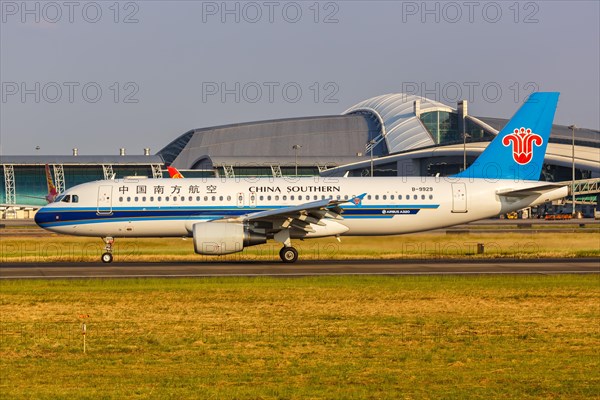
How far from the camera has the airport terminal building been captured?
113188 mm

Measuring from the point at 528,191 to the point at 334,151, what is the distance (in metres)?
110

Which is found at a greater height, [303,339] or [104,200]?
[104,200]

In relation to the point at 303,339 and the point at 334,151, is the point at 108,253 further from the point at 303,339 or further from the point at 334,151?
the point at 334,151

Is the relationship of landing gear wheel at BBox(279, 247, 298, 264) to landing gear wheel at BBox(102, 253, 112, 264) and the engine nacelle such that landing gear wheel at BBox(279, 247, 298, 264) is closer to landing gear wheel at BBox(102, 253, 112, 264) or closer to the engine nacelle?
the engine nacelle

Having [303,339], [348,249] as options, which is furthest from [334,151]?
[303,339]

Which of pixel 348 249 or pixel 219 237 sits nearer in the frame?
pixel 219 237

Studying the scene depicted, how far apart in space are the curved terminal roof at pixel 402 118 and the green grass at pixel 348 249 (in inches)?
3424

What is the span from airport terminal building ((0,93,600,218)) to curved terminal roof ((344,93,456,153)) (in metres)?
0.15

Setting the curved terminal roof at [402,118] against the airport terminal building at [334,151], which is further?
the curved terminal roof at [402,118]

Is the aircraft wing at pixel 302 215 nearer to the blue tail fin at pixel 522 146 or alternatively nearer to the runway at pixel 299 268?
the runway at pixel 299 268

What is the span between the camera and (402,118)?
14438cm

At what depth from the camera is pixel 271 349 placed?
1722 cm

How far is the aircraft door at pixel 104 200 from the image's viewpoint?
130 feet

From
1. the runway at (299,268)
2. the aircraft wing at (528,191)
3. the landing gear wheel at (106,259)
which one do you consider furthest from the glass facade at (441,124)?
the landing gear wheel at (106,259)
